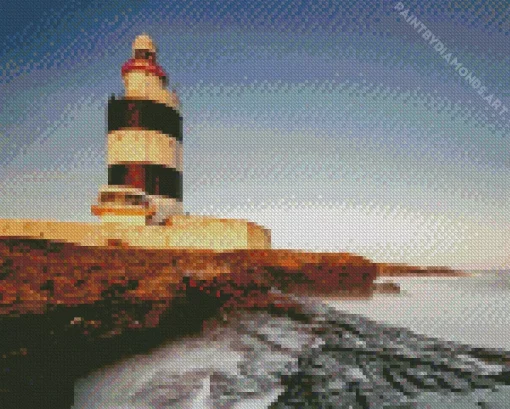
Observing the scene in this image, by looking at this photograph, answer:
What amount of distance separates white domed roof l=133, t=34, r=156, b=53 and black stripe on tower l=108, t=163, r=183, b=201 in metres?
7.91

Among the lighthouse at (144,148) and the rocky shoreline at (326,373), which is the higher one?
the lighthouse at (144,148)

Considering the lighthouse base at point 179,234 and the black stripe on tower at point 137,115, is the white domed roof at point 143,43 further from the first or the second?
the lighthouse base at point 179,234

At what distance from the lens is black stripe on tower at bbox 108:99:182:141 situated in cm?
1906

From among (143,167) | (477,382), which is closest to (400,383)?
(477,382)

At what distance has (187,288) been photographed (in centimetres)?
645

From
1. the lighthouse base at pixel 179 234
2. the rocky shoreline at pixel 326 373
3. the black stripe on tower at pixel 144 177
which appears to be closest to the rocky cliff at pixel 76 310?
the rocky shoreline at pixel 326 373

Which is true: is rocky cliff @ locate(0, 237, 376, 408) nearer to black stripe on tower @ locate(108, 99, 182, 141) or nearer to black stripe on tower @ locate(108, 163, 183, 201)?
black stripe on tower @ locate(108, 163, 183, 201)

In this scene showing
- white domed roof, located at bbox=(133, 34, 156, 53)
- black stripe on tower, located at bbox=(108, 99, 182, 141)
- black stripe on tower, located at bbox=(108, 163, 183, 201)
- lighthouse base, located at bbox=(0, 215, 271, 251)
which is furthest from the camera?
white domed roof, located at bbox=(133, 34, 156, 53)

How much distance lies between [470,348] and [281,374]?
11.5 feet

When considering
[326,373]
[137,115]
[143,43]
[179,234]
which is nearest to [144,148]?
[137,115]

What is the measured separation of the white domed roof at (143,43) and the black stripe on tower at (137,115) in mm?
4159

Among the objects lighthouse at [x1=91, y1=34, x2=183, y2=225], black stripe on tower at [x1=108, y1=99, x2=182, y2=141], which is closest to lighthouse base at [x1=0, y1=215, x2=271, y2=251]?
lighthouse at [x1=91, y1=34, x2=183, y2=225]

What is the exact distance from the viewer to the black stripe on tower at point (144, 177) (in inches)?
730

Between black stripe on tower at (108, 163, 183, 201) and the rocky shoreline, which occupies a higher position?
black stripe on tower at (108, 163, 183, 201)
